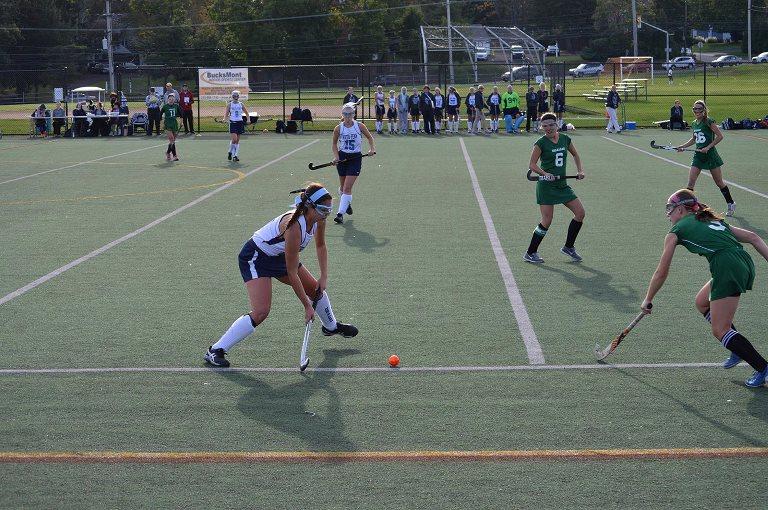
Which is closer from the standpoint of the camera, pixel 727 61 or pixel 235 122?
pixel 235 122

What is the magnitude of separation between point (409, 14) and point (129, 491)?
89.0 meters

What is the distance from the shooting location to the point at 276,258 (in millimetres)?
8609

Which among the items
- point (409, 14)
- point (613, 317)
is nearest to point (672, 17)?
point (409, 14)

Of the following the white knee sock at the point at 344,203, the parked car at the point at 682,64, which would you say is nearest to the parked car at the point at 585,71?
the parked car at the point at 682,64

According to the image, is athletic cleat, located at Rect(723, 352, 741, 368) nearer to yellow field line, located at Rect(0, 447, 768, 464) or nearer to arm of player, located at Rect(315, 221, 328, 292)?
yellow field line, located at Rect(0, 447, 768, 464)

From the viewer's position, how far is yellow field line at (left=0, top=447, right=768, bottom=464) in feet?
21.4

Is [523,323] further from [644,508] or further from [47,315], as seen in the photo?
[47,315]

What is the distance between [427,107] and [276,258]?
32.2m

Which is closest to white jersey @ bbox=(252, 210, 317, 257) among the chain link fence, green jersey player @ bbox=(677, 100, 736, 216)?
green jersey player @ bbox=(677, 100, 736, 216)

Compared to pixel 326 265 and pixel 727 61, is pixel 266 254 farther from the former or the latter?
pixel 727 61

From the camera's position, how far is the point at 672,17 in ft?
359

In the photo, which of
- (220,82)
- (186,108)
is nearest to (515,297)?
(186,108)

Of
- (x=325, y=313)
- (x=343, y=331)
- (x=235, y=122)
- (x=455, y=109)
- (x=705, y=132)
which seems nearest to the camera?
(x=325, y=313)

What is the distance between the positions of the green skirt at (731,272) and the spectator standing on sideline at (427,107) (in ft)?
107
